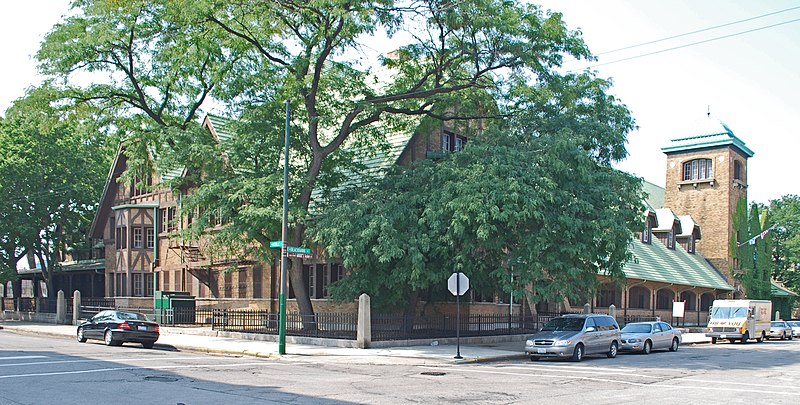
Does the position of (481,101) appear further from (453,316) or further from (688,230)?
(688,230)

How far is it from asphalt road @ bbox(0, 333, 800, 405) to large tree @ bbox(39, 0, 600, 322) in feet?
27.8

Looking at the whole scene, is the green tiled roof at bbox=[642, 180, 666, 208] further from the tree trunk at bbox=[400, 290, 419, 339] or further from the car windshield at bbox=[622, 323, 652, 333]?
the tree trunk at bbox=[400, 290, 419, 339]

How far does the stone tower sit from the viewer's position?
57688 millimetres

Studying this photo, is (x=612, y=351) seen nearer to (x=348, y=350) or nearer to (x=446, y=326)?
(x=446, y=326)

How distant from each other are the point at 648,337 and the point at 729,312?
12595mm

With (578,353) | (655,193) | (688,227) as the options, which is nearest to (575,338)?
(578,353)

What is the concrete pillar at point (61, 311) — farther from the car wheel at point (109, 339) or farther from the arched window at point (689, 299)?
the arched window at point (689, 299)

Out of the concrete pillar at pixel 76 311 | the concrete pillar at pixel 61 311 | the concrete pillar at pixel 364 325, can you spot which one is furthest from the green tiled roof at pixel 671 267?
the concrete pillar at pixel 61 311

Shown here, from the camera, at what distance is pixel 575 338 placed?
23.8 m

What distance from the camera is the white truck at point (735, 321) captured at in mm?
38219

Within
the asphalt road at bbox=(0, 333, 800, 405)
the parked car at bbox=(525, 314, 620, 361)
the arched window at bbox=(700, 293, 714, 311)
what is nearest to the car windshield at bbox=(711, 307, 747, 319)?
the asphalt road at bbox=(0, 333, 800, 405)

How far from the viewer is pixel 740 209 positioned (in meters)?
58.7

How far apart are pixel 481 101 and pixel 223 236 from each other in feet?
38.1

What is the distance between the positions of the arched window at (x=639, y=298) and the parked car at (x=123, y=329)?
32.8 meters
